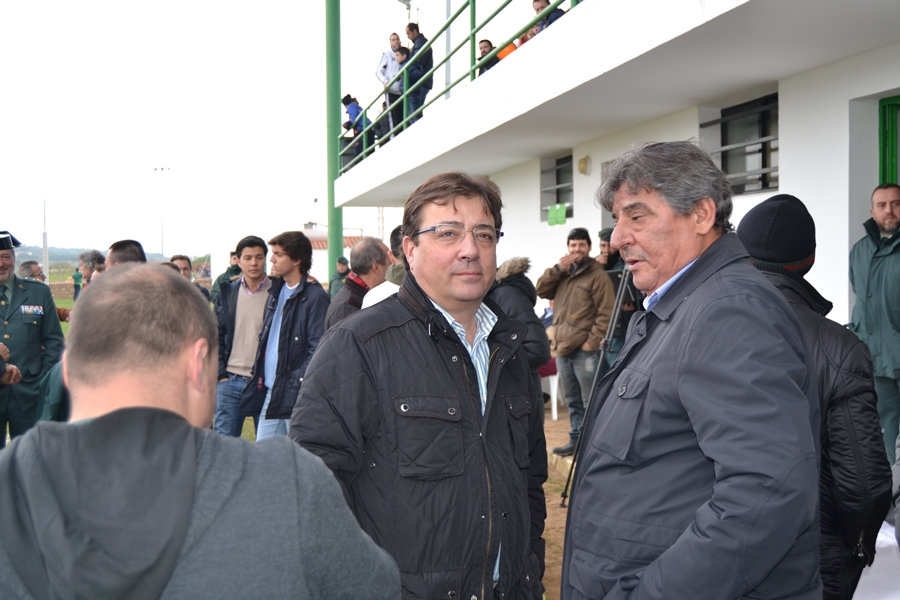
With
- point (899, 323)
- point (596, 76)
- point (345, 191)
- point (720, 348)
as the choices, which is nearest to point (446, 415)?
point (720, 348)

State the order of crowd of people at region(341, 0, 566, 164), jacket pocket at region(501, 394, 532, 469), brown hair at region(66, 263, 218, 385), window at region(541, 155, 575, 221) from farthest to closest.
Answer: crowd of people at region(341, 0, 566, 164) < window at region(541, 155, 575, 221) < jacket pocket at region(501, 394, 532, 469) < brown hair at region(66, 263, 218, 385)

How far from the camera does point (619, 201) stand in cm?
209

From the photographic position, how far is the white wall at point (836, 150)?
566 centimetres

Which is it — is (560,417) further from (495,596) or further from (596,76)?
(495,596)

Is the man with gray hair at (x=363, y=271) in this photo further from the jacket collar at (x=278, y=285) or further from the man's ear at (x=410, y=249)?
the man's ear at (x=410, y=249)

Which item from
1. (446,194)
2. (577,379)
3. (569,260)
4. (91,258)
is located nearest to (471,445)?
(446,194)

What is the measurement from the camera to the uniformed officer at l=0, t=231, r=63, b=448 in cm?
545

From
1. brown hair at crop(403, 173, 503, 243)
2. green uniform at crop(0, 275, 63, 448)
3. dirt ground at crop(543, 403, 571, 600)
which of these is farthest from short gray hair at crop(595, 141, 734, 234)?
green uniform at crop(0, 275, 63, 448)

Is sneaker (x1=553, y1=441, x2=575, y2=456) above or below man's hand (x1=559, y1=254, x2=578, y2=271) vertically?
below

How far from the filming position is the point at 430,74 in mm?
11922

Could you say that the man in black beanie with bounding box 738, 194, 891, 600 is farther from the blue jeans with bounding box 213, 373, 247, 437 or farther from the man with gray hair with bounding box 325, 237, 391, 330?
the blue jeans with bounding box 213, 373, 247, 437

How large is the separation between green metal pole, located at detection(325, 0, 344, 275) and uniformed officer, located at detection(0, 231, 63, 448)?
1398 cm

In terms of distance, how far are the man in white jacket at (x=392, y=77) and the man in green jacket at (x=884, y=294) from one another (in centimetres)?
1046

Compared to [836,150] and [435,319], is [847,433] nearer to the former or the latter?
[435,319]
